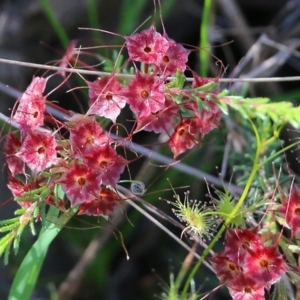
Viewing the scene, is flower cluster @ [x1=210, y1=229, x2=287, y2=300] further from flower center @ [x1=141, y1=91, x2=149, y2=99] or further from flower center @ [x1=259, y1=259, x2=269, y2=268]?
flower center @ [x1=141, y1=91, x2=149, y2=99]

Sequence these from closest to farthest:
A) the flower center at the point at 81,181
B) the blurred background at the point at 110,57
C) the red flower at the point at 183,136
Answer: the flower center at the point at 81,181, the red flower at the point at 183,136, the blurred background at the point at 110,57

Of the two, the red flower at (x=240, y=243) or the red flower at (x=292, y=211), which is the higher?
the red flower at (x=292, y=211)

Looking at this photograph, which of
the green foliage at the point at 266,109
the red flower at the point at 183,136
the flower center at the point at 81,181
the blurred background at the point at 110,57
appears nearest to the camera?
the green foliage at the point at 266,109

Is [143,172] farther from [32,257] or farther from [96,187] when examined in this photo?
[96,187]

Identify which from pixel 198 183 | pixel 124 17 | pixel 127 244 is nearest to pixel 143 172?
pixel 198 183

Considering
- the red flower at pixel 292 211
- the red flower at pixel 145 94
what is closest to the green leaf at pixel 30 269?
the red flower at pixel 145 94

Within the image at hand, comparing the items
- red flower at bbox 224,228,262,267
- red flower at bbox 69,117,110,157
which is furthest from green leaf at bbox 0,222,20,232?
red flower at bbox 224,228,262,267

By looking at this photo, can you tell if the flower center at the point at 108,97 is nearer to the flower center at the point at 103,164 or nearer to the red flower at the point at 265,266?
the flower center at the point at 103,164
